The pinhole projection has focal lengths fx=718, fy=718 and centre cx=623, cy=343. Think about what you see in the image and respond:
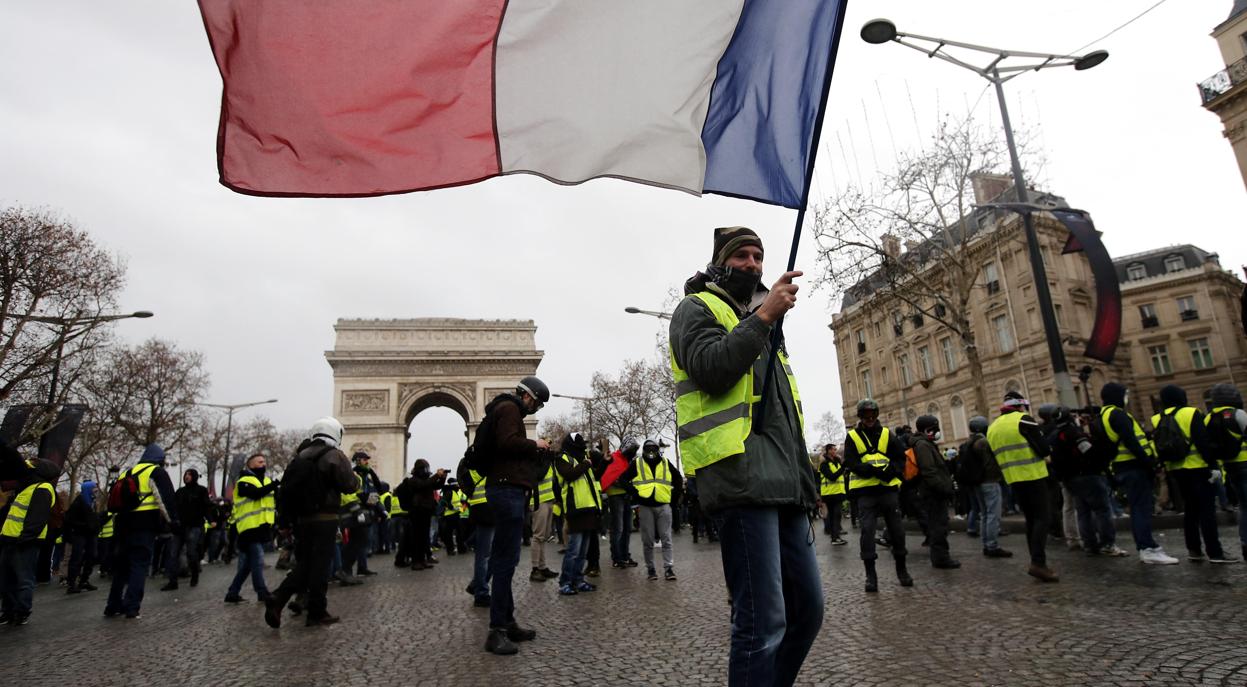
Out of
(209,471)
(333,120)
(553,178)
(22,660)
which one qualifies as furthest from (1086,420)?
(209,471)

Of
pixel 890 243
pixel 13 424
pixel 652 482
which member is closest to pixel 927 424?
pixel 652 482

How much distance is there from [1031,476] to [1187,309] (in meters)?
50.9

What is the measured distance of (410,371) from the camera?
47.8m

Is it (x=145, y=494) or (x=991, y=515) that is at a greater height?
(x=145, y=494)

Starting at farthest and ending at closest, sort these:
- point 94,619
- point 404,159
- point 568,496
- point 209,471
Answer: point 209,471, point 568,496, point 94,619, point 404,159

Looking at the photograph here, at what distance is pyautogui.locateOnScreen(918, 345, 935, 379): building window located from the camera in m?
46.7

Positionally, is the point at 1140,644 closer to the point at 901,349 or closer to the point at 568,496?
the point at 568,496

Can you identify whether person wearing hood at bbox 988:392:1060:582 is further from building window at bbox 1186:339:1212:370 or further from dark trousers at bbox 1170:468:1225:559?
building window at bbox 1186:339:1212:370

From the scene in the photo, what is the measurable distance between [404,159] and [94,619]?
339 inches

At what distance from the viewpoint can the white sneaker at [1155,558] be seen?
23.6ft

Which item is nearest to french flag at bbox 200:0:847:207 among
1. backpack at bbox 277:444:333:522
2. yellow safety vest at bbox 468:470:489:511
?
backpack at bbox 277:444:333:522

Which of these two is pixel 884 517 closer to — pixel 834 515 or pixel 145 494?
pixel 834 515

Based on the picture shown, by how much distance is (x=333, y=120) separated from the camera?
121 inches

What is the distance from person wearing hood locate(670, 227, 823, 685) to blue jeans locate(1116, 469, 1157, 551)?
647 cm
